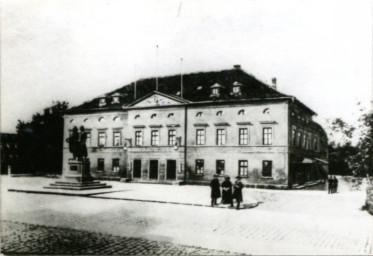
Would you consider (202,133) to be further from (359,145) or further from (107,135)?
(359,145)

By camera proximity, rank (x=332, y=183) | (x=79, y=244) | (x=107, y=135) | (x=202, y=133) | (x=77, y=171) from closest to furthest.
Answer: (x=79, y=244)
(x=77, y=171)
(x=332, y=183)
(x=107, y=135)
(x=202, y=133)

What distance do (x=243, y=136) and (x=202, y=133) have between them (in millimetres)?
2797

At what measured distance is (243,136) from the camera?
22547mm

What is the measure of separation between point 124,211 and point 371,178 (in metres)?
7.19

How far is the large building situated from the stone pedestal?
127 inches

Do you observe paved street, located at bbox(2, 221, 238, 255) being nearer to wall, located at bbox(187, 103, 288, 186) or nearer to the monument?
the monument

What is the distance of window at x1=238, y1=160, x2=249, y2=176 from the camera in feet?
72.8

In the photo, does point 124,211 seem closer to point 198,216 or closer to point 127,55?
point 198,216

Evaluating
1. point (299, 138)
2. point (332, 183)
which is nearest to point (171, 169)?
point (299, 138)

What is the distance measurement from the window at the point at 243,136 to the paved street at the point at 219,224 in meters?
8.95

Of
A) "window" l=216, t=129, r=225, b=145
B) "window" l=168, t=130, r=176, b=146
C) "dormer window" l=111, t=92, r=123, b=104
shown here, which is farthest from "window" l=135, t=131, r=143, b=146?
"window" l=216, t=129, r=225, b=145

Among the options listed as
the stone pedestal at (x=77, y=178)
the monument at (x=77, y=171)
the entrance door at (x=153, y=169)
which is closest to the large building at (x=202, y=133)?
the entrance door at (x=153, y=169)

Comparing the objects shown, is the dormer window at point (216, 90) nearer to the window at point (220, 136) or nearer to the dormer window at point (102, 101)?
the window at point (220, 136)

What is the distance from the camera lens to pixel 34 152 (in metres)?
16.8
